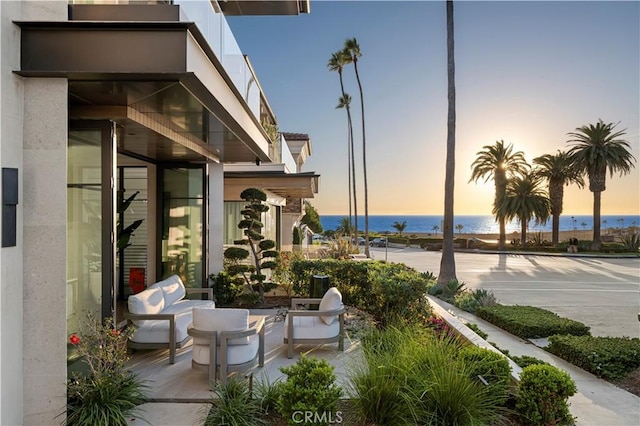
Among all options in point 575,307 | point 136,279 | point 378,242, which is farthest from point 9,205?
point 378,242

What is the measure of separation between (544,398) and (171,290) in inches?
225

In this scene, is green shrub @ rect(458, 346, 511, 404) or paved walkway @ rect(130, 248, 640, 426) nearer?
green shrub @ rect(458, 346, 511, 404)

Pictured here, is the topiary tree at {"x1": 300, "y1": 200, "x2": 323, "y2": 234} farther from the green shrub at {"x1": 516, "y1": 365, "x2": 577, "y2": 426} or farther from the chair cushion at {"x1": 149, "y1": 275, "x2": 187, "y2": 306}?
the green shrub at {"x1": 516, "y1": 365, "x2": 577, "y2": 426}

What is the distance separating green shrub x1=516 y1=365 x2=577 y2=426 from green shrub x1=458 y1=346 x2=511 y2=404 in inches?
7.4

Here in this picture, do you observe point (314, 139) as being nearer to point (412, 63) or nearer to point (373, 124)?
point (373, 124)

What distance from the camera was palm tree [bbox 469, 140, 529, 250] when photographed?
115 ft

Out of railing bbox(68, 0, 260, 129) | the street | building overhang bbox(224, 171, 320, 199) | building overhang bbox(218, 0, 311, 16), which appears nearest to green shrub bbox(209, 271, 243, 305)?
railing bbox(68, 0, 260, 129)

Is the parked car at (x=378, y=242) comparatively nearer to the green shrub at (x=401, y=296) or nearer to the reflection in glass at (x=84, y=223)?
the green shrub at (x=401, y=296)

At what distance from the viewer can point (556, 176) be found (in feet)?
114

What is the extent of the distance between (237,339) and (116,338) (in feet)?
4.36

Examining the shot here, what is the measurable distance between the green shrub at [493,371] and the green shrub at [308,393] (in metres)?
1.50

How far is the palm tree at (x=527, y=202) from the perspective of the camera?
35.1 metres

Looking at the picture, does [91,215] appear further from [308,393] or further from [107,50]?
[308,393]

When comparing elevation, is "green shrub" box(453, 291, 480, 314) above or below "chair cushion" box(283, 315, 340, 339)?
below
